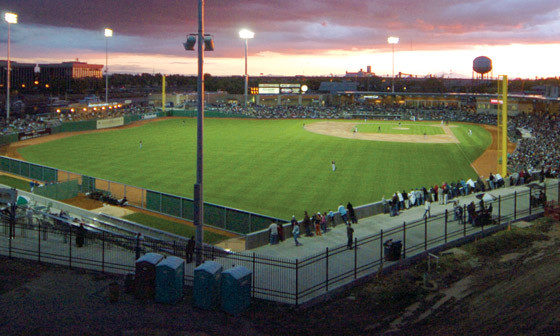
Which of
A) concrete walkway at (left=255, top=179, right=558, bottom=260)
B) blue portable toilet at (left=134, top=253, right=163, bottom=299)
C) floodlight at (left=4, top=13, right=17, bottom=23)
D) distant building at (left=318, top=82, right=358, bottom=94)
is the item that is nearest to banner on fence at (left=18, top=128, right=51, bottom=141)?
floodlight at (left=4, top=13, right=17, bottom=23)

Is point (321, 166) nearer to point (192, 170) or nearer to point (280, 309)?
point (192, 170)

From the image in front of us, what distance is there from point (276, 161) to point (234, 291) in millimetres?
34839

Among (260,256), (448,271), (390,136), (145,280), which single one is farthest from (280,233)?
(390,136)

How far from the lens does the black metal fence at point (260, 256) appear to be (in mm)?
14227

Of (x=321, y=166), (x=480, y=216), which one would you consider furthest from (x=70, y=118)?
(x=480, y=216)

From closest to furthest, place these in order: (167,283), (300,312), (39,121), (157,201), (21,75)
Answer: (300,312)
(167,283)
(157,201)
(39,121)
(21,75)

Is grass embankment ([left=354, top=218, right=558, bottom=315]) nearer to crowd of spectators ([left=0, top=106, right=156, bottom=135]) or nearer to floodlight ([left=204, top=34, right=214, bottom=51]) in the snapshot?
floodlight ([left=204, top=34, right=214, bottom=51])

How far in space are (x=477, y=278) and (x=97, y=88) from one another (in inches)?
7408

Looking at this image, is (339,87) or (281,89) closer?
(281,89)

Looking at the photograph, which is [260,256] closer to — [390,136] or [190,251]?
[190,251]

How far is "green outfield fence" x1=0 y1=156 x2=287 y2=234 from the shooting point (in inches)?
928

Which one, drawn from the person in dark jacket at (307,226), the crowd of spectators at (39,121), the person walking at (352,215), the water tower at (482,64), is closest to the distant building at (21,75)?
the crowd of spectators at (39,121)

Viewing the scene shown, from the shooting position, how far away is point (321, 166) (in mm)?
44750

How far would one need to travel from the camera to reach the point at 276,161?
47.3 meters
